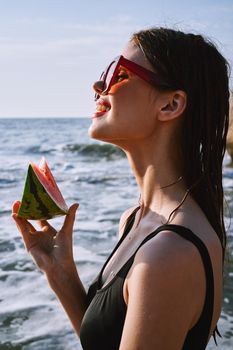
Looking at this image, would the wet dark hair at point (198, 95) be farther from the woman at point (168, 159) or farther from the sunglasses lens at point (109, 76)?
the sunglasses lens at point (109, 76)

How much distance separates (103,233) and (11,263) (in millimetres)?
2224

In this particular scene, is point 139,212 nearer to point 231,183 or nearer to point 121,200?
point 121,200

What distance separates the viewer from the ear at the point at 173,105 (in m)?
2.73

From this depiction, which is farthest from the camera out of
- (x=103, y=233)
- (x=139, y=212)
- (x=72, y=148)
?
(x=72, y=148)

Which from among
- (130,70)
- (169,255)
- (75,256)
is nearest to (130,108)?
(130,70)

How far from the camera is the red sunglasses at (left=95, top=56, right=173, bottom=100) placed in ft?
8.95

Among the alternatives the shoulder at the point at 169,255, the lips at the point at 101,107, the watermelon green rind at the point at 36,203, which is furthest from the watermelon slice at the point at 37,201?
the shoulder at the point at 169,255

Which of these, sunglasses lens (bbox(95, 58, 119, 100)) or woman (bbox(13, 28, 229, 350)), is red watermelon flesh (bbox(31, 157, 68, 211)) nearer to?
woman (bbox(13, 28, 229, 350))

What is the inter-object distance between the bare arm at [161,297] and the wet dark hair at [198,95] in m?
0.51

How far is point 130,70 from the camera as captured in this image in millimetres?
2750

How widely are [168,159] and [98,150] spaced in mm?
28025

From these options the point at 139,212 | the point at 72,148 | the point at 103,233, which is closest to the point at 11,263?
the point at 103,233

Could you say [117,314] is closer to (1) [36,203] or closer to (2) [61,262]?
(2) [61,262]

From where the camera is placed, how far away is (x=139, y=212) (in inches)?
123
